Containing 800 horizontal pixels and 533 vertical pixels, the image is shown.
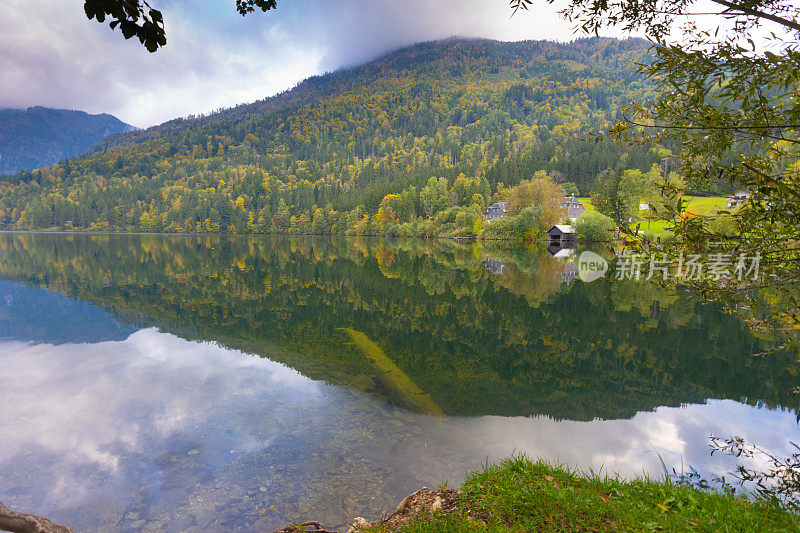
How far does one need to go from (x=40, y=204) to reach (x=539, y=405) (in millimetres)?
243145

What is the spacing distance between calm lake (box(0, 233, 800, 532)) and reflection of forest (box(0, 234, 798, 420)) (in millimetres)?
111

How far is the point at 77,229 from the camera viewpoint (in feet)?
584

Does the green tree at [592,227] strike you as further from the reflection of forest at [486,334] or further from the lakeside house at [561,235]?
the reflection of forest at [486,334]

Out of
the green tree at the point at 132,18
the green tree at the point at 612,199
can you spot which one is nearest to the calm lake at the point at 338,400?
the green tree at the point at 132,18

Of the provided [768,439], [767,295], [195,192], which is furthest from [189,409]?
[195,192]

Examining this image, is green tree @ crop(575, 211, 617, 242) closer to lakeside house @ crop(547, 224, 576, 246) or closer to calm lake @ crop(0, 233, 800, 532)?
lakeside house @ crop(547, 224, 576, 246)

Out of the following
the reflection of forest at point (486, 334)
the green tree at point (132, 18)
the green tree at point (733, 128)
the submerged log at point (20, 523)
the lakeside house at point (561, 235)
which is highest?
the green tree at point (132, 18)

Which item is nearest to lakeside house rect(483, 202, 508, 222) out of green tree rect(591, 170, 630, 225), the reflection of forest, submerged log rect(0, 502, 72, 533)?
green tree rect(591, 170, 630, 225)

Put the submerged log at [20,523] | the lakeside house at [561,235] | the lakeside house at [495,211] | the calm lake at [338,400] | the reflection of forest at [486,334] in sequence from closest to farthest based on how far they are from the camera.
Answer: the submerged log at [20,523]
the calm lake at [338,400]
the reflection of forest at [486,334]
the lakeside house at [561,235]
the lakeside house at [495,211]

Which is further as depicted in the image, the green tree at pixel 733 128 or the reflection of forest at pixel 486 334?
the reflection of forest at pixel 486 334

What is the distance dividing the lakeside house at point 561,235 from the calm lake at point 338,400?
64938 mm

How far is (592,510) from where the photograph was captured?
4398 mm

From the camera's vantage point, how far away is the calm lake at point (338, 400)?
22.9ft

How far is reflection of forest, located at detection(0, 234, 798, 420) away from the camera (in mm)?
11273
